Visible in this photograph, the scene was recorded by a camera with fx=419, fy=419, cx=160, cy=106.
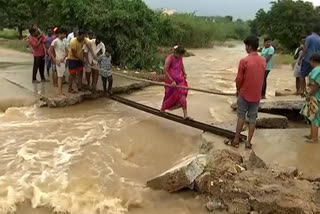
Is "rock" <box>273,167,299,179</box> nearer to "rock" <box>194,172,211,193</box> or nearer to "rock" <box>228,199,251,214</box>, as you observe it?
"rock" <box>228,199,251,214</box>

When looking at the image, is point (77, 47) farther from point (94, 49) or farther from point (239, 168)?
point (239, 168)

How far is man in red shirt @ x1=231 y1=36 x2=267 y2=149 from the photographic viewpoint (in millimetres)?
5641

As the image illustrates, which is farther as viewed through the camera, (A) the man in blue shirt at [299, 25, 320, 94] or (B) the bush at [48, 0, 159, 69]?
(B) the bush at [48, 0, 159, 69]

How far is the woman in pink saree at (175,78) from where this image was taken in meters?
7.32

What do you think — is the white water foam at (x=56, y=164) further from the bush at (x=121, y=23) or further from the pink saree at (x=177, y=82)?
the bush at (x=121, y=23)

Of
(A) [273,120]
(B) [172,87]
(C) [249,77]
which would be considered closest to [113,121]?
(B) [172,87]

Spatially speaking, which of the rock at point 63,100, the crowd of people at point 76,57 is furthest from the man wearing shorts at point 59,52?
the rock at point 63,100

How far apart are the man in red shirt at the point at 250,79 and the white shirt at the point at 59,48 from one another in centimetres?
499

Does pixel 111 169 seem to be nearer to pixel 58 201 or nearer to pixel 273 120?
pixel 58 201

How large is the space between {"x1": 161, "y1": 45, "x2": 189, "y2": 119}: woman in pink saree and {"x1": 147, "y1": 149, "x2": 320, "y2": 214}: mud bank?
205cm

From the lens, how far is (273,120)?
25.8ft

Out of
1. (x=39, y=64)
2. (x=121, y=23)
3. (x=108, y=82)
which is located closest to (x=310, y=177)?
(x=108, y=82)

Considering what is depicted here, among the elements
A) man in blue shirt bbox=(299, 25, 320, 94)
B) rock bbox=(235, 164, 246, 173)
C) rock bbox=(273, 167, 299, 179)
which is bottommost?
rock bbox=(235, 164, 246, 173)

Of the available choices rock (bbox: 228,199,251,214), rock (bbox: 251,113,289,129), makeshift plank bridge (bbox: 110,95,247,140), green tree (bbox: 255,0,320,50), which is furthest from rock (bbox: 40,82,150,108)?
green tree (bbox: 255,0,320,50)
